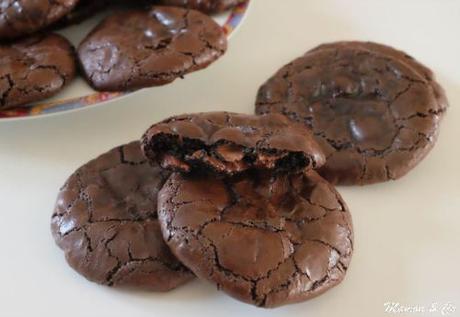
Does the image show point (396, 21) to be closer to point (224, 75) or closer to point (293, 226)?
point (224, 75)

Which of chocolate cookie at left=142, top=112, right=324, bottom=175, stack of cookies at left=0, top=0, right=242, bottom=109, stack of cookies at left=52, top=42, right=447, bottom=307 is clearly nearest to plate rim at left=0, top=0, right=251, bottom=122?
stack of cookies at left=0, top=0, right=242, bottom=109

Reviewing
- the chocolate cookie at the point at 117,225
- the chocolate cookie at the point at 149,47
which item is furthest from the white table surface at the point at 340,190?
the chocolate cookie at the point at 149,47

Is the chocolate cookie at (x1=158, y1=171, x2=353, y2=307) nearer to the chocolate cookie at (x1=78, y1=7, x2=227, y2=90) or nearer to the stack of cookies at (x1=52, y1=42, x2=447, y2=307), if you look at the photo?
the stack of cookies at (x1=52, y1=42, x2=447, y2=307)

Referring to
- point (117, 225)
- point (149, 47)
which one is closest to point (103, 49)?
point (149, 47)

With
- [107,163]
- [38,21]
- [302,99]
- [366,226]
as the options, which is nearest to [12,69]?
[38,21]

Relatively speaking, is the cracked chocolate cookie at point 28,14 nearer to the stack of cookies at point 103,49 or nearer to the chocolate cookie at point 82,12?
the stack of cookies at point 103,49

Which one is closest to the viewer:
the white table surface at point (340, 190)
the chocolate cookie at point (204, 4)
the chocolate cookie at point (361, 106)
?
the white table surface at point (340, 190)

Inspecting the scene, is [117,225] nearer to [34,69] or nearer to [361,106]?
[34,69]
